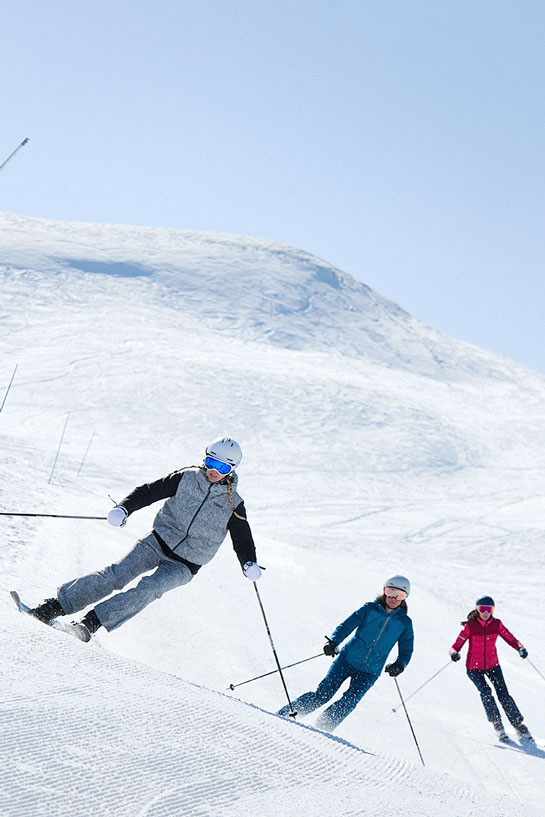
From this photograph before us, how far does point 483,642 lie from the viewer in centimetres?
737

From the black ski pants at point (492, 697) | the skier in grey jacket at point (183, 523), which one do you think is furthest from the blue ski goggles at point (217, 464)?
the black ski pants at point (492, 697)

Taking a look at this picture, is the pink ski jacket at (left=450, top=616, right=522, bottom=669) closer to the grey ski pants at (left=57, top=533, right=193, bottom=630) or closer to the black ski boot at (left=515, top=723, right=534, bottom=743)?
the black ski boot at (left=515, top=723, right=534, bottom=743)

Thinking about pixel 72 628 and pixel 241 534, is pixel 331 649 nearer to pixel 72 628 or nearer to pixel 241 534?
Answer: pixel 241 534

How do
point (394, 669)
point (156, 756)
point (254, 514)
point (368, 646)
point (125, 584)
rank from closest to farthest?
1. point (156, 756)
2. point (125, 584)
3. point (394, 669)
4. point (368, 646)
5. point (254, 514)

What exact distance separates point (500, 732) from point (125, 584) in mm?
3987

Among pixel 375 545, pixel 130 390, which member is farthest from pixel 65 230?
pixel 375 545

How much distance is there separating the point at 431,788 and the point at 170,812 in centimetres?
128

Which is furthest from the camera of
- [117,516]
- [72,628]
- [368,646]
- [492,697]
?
[492,697]

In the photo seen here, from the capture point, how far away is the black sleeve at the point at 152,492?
199 inches

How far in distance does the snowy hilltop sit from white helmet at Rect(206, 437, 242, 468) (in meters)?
1.36

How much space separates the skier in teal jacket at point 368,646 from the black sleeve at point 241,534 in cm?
99

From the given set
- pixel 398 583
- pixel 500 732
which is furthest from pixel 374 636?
pixel 500 732

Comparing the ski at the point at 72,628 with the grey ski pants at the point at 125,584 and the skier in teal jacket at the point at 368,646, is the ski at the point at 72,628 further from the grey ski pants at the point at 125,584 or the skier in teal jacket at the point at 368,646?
the skier in teal jacket at the point at 368,646

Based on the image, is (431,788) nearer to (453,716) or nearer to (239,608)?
(453,716)
